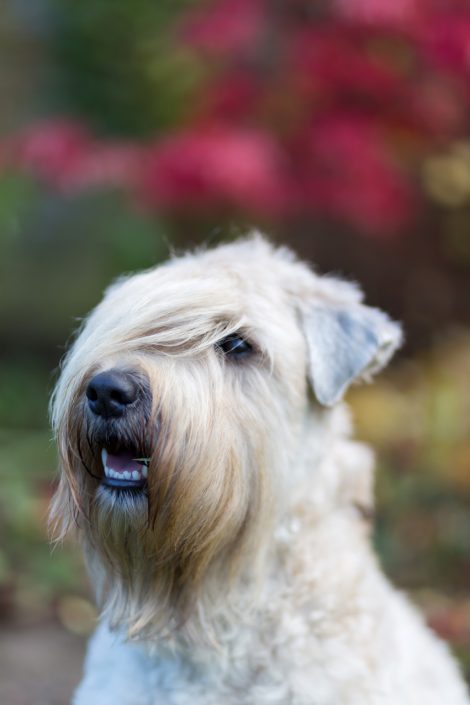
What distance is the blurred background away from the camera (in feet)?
17.3

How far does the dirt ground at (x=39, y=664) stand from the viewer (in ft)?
13.4

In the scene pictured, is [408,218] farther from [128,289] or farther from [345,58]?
[128,289]

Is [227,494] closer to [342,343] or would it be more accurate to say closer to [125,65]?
[342,343]

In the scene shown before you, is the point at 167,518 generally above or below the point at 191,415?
below

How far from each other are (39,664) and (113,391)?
252cm

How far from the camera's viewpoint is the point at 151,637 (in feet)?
8.84

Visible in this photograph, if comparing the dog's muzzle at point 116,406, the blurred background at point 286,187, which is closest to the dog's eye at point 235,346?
A: the dog's muzzle at point 116,406

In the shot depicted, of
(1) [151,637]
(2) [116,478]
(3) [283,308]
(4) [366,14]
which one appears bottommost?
(1) [151,637]

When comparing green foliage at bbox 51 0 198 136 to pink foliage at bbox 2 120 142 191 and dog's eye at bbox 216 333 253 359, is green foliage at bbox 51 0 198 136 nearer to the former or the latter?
pink foliage at bbox 2 120 142 191

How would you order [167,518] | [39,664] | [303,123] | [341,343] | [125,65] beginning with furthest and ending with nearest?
1. [125,65]
2. [303,123]
3. [39,664]
4. [341,343]
5. [167,518]

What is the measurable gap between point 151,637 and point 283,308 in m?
0.97

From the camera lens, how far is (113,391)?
7.76 feet

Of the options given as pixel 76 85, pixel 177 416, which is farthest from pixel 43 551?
pixel 76 85

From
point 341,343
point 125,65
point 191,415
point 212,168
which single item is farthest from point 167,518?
point 125,65
